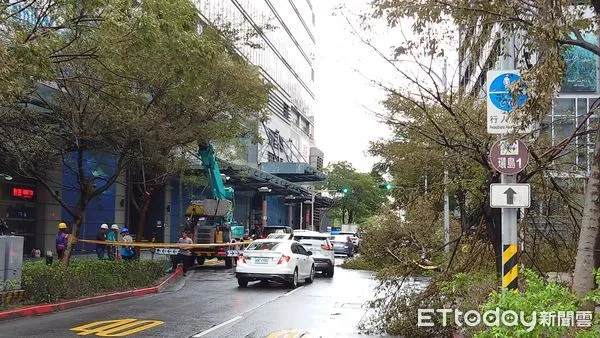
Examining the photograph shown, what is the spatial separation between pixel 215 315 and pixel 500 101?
751 cm

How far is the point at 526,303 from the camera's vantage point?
6.01 metres

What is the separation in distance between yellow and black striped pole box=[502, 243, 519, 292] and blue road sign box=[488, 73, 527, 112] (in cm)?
183

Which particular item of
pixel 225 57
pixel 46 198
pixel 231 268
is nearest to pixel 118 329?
A: pixel 225 57

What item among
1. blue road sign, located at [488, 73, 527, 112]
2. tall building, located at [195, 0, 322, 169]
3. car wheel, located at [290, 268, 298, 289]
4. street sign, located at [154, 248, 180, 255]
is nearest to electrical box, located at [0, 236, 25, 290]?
car wheel, located at [290, 268, 298, 289]

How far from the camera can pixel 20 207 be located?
2645 centimetres

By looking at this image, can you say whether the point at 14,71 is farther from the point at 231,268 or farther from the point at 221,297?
the point at 231,268

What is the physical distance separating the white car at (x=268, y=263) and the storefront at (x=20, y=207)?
458 inches

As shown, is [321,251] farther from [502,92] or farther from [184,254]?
[502,92]

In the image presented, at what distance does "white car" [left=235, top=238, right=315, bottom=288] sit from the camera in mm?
18938

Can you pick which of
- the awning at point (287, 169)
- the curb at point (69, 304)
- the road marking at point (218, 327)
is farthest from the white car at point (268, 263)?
the awning at point (287, 169)

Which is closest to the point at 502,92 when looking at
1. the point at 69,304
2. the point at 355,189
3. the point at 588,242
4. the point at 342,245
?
the point at 588,242

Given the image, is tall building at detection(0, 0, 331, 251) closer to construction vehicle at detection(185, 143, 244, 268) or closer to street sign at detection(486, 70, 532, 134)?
construction vehicle at detection(185, 143, 244, 268)

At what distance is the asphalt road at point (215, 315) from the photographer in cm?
1087

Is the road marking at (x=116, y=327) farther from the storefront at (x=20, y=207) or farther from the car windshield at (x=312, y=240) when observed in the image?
the storefront at (x=20, y=207)
